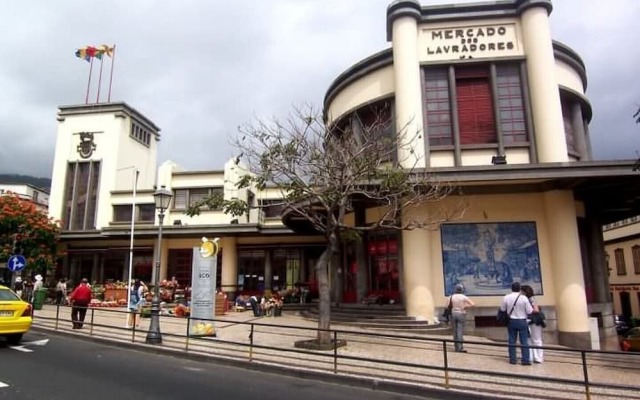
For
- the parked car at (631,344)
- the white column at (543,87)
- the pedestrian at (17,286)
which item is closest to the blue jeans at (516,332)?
the white column at (543,87)

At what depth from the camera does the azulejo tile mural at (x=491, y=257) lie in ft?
54.1

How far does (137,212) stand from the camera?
98.9ft

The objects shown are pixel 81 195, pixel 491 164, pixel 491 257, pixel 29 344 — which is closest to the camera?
pixel 29 344

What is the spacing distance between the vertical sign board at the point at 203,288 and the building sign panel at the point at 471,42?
11.3 meters

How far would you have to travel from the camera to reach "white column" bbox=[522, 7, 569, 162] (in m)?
16.9

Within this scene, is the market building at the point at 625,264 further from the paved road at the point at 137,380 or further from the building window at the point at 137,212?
the paved road at the point at 137,380

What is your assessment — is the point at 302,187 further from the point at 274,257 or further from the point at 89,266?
the point at 89,266

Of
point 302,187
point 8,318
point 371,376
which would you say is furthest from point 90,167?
point 371,376

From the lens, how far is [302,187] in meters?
12.5

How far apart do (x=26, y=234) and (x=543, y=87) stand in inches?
1051

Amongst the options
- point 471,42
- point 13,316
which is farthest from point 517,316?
point 13,316

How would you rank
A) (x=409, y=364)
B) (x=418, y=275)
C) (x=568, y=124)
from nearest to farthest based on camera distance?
(x=409, y=364), (x=418, y=275), (x=568, y=124)

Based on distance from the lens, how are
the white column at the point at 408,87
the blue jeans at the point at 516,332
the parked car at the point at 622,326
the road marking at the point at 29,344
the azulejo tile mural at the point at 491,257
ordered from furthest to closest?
the parked car at the point at 622,326, the white column at the point at 408,87, the azulejo tile mural at the point at 491,257, the road marking at the point at 29,344, the blue jeans at the point at 516,332

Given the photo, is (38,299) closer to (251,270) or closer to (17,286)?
(17,286)
